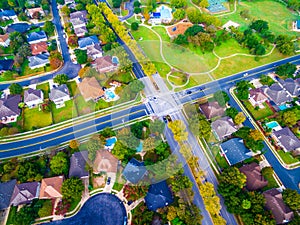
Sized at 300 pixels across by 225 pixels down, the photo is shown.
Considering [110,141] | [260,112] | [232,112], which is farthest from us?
[260,112]

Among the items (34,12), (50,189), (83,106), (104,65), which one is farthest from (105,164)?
(34,12)

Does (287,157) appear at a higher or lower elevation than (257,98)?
lower

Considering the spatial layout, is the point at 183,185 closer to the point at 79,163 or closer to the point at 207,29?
the point at 79,163

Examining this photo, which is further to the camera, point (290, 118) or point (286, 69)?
point (286, 69)

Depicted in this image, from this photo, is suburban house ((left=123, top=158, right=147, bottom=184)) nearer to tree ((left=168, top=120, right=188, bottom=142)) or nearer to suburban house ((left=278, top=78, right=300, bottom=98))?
tree ((left=168, top=120, right=188, bottom=142))

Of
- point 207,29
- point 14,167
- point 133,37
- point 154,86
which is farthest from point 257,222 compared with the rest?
point 133,37

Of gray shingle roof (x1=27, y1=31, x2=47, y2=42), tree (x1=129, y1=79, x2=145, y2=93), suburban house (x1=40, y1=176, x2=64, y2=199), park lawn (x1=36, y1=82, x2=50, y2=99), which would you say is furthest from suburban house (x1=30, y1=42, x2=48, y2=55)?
suburban house (x1=40, y1=176, x2=64, y2=199)

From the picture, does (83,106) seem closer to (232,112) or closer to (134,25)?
(134,25)
